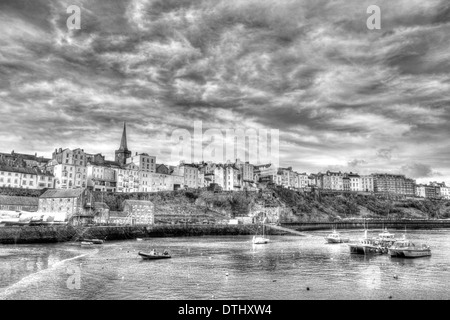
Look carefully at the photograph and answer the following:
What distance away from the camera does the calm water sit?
33688mm

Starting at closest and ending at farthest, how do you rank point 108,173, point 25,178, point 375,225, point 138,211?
point 138,211 → point 25,178 → point 108,173 → point 375,225

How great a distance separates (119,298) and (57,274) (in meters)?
13.5

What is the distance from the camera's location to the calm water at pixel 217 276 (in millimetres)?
33688

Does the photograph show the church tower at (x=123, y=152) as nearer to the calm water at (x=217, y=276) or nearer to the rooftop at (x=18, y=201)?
the rooftop at (x=18, y=201)

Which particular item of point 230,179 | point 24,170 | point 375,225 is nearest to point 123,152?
point 24,170

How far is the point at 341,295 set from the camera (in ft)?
110

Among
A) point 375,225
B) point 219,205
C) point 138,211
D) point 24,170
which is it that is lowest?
point 375,225

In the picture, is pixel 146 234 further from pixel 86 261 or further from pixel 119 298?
pixel 119 298

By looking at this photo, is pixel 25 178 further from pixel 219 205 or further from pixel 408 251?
pixel 408 251

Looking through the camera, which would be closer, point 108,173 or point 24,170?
point 24,170

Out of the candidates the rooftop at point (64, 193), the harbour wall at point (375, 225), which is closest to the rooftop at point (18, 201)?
the rooftop at point (64, 193)

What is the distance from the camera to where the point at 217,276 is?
4231cm

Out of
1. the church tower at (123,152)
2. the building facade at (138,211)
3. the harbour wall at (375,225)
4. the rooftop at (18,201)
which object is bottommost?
the harbour wall at (375,225)
